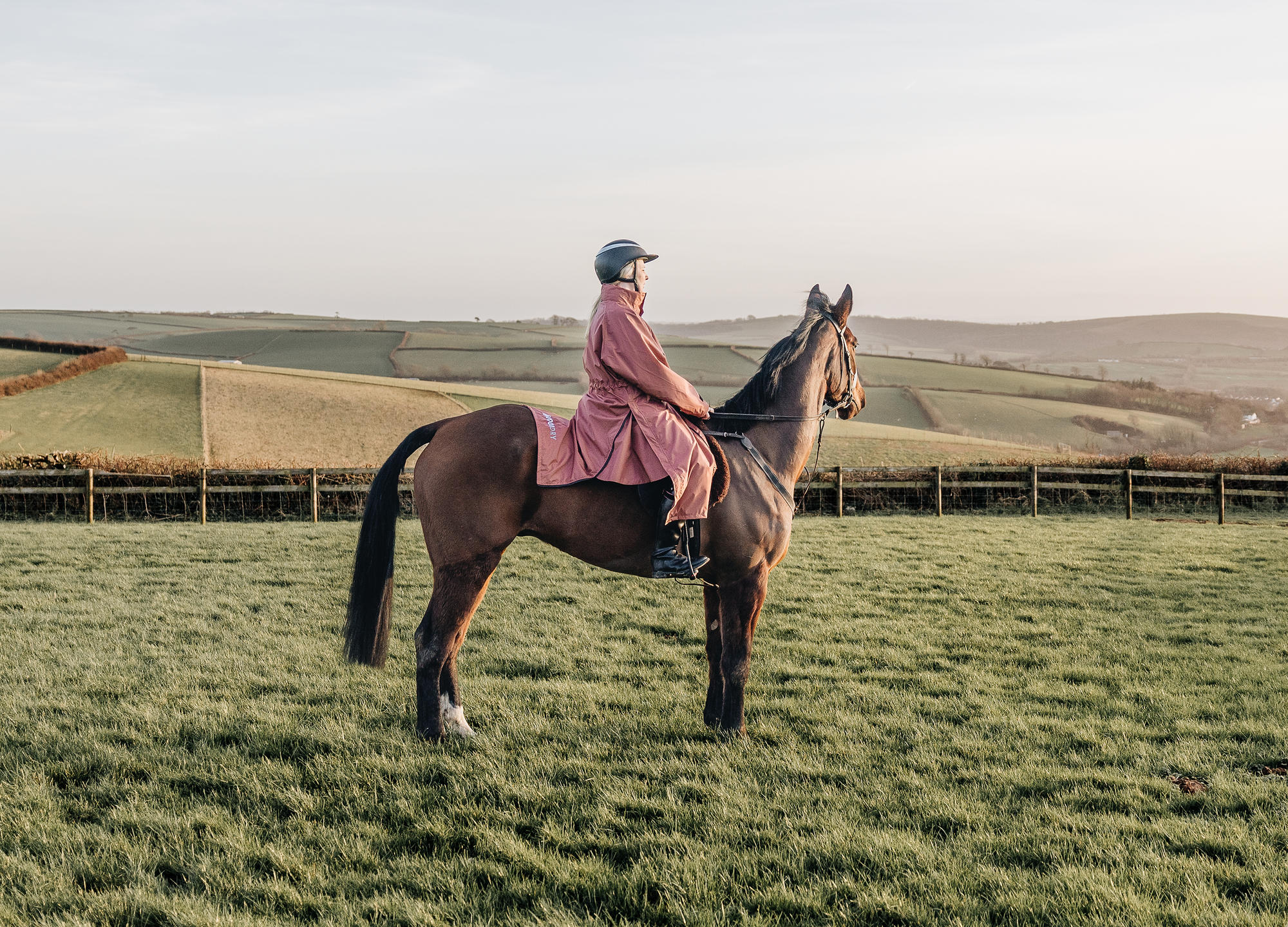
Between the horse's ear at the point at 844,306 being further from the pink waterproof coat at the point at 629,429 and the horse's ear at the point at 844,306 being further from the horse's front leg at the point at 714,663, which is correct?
the horse's front leg at the point at 714,663

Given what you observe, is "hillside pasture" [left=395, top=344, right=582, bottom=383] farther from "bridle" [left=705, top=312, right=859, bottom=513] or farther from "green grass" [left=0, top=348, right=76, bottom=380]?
"bridle" [left=705, top=312, right=859, bottom=513]

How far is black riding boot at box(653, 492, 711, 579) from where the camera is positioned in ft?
16.1

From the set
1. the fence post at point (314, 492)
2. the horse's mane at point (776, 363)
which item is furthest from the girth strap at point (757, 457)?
the fence post at point (314, 492)

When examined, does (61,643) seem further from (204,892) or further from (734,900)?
(734,900)

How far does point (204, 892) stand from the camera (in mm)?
3273

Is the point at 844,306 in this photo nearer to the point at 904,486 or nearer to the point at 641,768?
the point at 641,768

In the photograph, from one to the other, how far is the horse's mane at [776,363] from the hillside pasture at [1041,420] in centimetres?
3555

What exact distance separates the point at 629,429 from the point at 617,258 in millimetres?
1002

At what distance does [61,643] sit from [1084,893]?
7.92 metres

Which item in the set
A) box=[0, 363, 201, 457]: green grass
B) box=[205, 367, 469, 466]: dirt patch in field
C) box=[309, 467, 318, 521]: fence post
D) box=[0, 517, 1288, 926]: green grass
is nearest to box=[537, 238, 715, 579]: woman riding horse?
box=[0, 517, 1288, 926]: green grass

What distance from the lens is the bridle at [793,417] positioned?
17.8ft

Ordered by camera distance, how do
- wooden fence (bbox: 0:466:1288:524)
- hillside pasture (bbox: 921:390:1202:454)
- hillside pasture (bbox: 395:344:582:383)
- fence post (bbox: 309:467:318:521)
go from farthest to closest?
1. hillside pasture (bbox: 395:344:582:383)
2. hillside pasture (bbox: 921:390:1202:454)
3. wooden fence (bbox: 0:466:1288:524)
4. fence post (bbox: 309:467:318:521)

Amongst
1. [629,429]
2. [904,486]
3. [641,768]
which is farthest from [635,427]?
[904,486]

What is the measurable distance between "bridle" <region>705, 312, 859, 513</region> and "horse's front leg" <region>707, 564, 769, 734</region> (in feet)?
1.85
